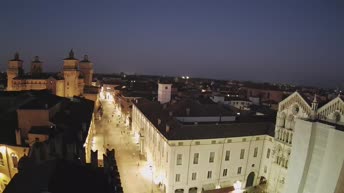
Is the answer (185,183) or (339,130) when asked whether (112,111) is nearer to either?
(185,183)

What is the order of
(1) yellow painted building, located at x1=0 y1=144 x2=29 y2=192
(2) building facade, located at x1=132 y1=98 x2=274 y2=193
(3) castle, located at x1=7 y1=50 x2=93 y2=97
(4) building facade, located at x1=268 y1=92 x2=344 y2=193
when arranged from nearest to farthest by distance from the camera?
1. (4) building facade, located at x1=268 y1=92 x2=344 y2=193
2. (1) yellow painted building, located at x1=0 y1=144 x2=29 y2=192
3. (2) building facade, located at x1=132 y1=98 x2=274 y2=193
4. (3) castle, located at x1=7 y1=50 x2=93 y2=97

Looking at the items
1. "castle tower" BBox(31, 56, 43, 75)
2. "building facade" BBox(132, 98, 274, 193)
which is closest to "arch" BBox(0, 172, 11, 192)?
"building facade" BBox(132, 98, 274, 193)

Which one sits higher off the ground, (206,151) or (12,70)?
(12,70)

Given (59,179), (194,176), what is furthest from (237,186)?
(59,179)

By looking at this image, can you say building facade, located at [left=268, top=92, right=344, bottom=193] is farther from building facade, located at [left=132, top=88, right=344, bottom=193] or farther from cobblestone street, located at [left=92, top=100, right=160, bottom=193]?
cobblestone street, located at [left=92, top=100, right=160, bottom=193]

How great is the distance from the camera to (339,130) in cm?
2247

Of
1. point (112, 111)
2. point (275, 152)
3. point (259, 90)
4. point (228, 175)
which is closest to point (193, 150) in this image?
point (228, 175)

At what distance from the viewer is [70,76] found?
63.2 m

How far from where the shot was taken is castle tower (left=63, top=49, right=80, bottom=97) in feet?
206

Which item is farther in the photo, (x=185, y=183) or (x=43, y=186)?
(x=185, y=183)

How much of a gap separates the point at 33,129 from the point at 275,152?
3006cm

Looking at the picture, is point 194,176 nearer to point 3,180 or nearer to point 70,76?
point 3,180

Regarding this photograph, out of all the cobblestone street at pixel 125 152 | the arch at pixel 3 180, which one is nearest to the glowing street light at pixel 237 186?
the cobblestone street at pixel 125 152

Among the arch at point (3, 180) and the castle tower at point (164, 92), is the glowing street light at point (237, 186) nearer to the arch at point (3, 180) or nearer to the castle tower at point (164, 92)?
the castle tower at point (164, 92)
